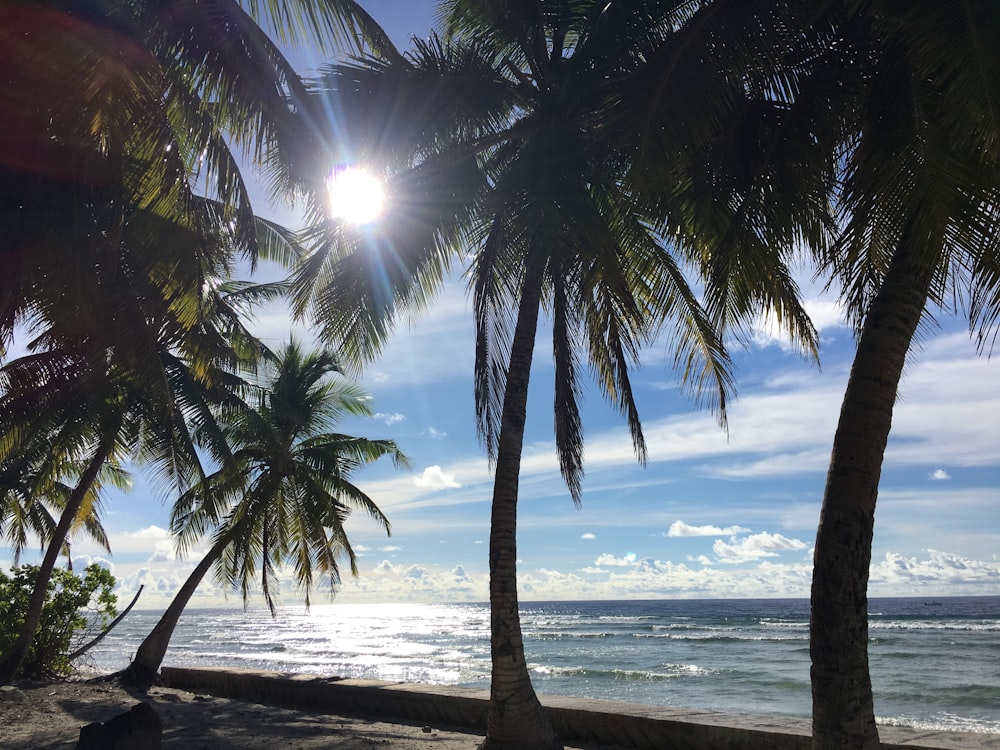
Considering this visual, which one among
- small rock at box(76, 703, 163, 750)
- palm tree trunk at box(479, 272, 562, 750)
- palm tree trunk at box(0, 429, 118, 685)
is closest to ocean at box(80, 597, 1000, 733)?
palm tree trunk at box(479, 272, 562, 750)

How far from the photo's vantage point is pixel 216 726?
28.0 ft

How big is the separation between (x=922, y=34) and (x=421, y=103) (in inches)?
162

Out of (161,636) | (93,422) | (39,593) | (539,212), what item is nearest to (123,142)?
(539,212)

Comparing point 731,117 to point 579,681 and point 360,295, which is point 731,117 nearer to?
point 360,295

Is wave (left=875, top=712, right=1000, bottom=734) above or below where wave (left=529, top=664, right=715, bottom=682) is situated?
above

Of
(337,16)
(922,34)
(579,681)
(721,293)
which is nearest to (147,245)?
(337,16)

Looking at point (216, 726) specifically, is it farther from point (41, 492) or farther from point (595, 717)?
point (41, 492)

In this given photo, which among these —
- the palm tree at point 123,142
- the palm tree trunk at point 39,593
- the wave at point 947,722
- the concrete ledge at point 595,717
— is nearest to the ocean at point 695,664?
the wave at point 947,722

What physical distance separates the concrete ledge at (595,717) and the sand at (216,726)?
0.94ft

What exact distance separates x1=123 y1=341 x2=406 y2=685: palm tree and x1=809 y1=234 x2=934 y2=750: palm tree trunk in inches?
447

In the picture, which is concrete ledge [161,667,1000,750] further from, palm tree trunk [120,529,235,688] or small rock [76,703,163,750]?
small rock [76,703,163,750]

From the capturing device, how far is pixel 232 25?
5855 mm

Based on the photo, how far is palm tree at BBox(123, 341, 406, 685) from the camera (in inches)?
560

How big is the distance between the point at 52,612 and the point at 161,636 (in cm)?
226
